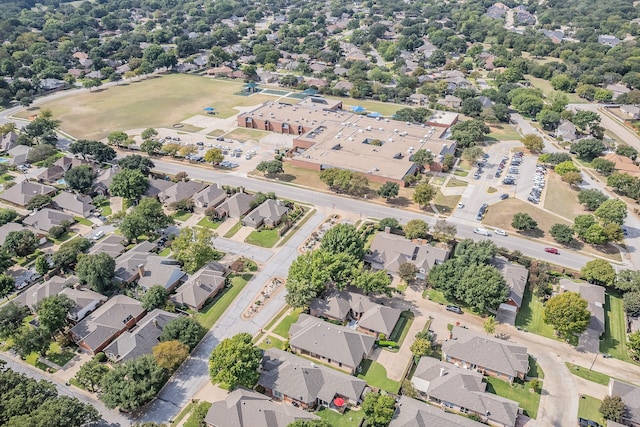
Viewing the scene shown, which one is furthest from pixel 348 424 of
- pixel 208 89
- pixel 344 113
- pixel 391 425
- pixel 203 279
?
pixel 208 89

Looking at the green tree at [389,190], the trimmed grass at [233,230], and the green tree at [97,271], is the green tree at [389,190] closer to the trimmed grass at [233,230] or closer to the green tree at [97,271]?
the trimmed grass at [233,230]

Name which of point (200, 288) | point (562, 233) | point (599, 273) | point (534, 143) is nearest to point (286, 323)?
point (200, 288)

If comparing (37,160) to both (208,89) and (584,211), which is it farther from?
(584,211)

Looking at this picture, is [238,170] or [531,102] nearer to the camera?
[238,170]

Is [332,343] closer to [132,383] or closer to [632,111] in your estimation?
[132,383]

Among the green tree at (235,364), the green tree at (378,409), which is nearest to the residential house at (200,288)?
the green tree at (235,364)

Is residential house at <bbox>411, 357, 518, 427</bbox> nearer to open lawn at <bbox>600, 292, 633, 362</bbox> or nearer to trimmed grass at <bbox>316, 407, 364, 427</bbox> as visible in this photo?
trimmed grass at <bbox>316, 407, 364, 427</bbox>
